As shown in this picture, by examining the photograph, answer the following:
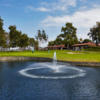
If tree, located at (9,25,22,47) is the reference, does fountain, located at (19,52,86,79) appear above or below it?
below

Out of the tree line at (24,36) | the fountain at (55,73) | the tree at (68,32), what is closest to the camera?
the fountain at (55,73)

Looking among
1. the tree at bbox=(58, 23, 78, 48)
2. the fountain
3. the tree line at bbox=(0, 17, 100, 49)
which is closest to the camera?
the fountain

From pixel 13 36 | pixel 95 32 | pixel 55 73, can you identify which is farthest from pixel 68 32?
pixel 55 73

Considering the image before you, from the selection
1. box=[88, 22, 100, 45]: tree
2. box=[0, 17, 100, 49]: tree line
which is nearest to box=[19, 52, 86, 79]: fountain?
box=[0, 17, 100, 49]: tree line

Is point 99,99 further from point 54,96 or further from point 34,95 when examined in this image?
point 34,95

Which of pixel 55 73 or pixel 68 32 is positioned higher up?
pixel 68 32

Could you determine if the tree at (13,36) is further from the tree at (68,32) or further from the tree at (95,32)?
the tree at (95,32)

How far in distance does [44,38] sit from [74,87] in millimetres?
84279

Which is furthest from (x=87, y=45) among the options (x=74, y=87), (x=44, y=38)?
(x=74, y=87)

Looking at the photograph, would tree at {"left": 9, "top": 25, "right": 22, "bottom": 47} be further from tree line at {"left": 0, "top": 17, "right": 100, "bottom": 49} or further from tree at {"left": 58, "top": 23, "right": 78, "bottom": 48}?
tree at {"left": 58, "top": 23, "right": 78, "bottom": 48}

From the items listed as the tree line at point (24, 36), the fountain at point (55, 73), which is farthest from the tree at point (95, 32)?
the fountain at point (55, 73)

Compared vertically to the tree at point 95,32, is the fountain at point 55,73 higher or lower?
lower

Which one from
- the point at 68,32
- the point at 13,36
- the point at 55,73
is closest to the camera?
the point at 55,73

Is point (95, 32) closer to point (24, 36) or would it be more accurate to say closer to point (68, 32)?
point (68, 32)
